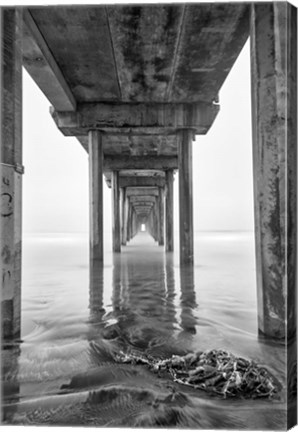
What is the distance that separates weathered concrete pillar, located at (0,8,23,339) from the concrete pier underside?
0.01m

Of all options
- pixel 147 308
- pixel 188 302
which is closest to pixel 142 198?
pixel 188 302

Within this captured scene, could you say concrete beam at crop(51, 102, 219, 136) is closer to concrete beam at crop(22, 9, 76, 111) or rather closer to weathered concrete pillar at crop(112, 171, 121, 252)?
concrete beam at crop(22, 9, 76, 111)

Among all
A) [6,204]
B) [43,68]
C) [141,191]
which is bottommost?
[6,204]

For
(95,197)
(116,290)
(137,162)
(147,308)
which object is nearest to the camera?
(147,308)

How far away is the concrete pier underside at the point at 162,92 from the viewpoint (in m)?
3.24

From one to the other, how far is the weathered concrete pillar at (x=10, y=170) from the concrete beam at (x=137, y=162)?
468 inches

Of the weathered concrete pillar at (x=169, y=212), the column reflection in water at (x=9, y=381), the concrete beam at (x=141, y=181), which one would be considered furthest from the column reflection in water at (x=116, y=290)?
the concrete beam at (x=141, y=181)

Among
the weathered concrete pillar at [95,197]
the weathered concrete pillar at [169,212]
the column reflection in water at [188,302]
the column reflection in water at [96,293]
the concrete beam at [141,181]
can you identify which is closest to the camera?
the column reflection in water at [188,302]

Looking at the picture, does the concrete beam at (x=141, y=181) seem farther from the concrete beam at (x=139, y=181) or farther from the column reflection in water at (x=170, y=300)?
the column reflection in water at (x=170, y=300)

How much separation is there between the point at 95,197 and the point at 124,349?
25.6ft

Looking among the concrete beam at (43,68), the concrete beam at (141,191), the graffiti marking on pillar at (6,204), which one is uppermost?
the concrete beam at (43,68)

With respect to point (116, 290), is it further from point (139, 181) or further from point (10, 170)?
point (139, 181)

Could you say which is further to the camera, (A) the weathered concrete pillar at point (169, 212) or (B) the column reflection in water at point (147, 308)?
(A) the weathered concrete pillar at point (169, 212)

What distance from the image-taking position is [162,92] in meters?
9.04
